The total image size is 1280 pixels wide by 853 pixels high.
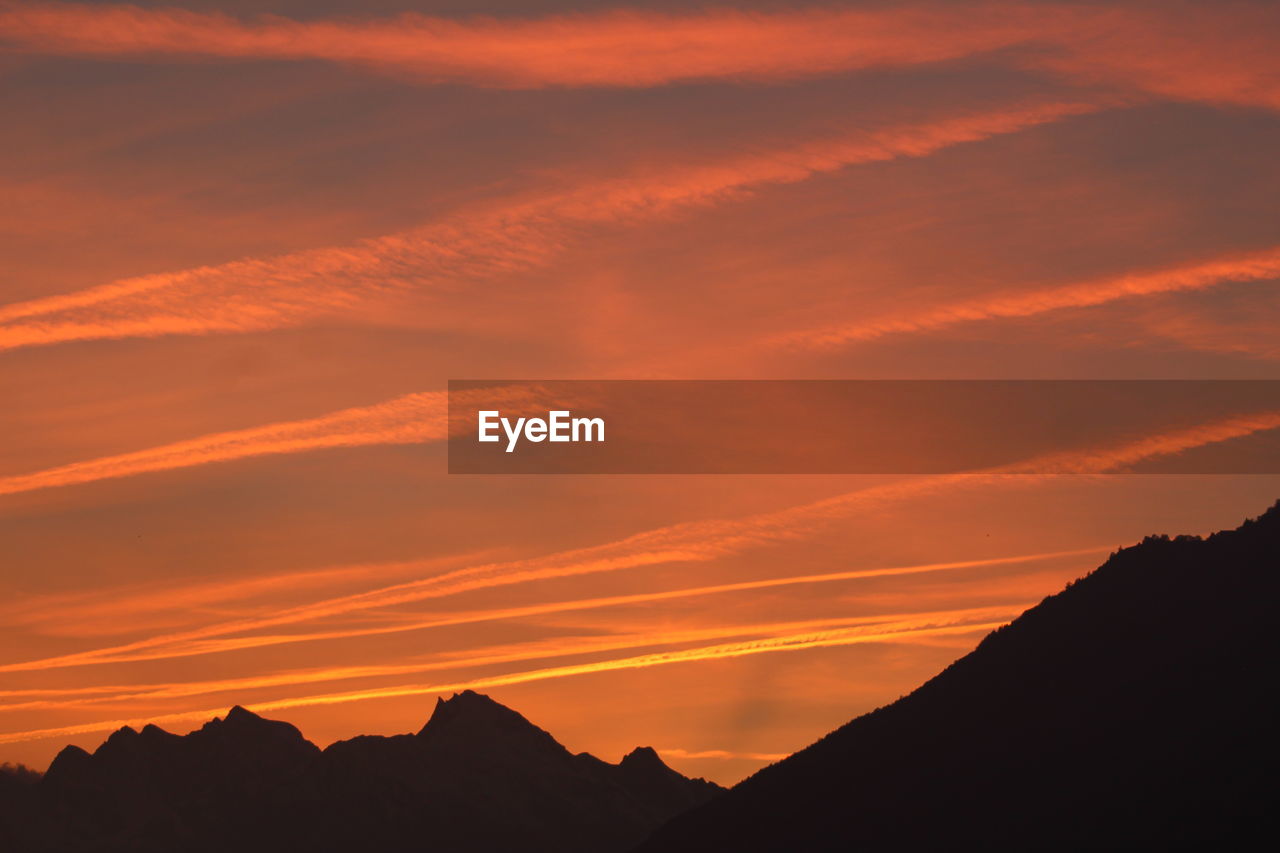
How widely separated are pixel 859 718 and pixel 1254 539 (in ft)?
164

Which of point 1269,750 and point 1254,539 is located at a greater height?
point 1254,539

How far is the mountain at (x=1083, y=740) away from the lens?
5197 inches

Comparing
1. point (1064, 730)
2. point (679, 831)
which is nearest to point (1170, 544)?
point (1064, 730)

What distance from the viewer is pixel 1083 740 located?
149 metres

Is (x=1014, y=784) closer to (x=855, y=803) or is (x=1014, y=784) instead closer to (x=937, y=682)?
(x=855, y=803)

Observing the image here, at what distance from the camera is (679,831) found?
189000 millimetres

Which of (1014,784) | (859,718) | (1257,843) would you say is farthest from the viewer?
(859,718)

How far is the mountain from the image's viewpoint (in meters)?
132

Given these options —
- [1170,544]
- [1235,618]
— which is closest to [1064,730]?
[1235,618]

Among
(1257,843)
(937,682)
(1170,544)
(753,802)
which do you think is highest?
(1170,544)

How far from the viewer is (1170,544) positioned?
173 metres

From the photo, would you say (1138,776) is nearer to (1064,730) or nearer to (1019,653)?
(1064,730)

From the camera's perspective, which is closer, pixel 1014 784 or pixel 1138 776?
pixel 1138 776

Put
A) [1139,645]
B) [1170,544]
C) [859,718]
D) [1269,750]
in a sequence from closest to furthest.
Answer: [1269,750]
[1139,645]
[1170,544]
[859,718]
